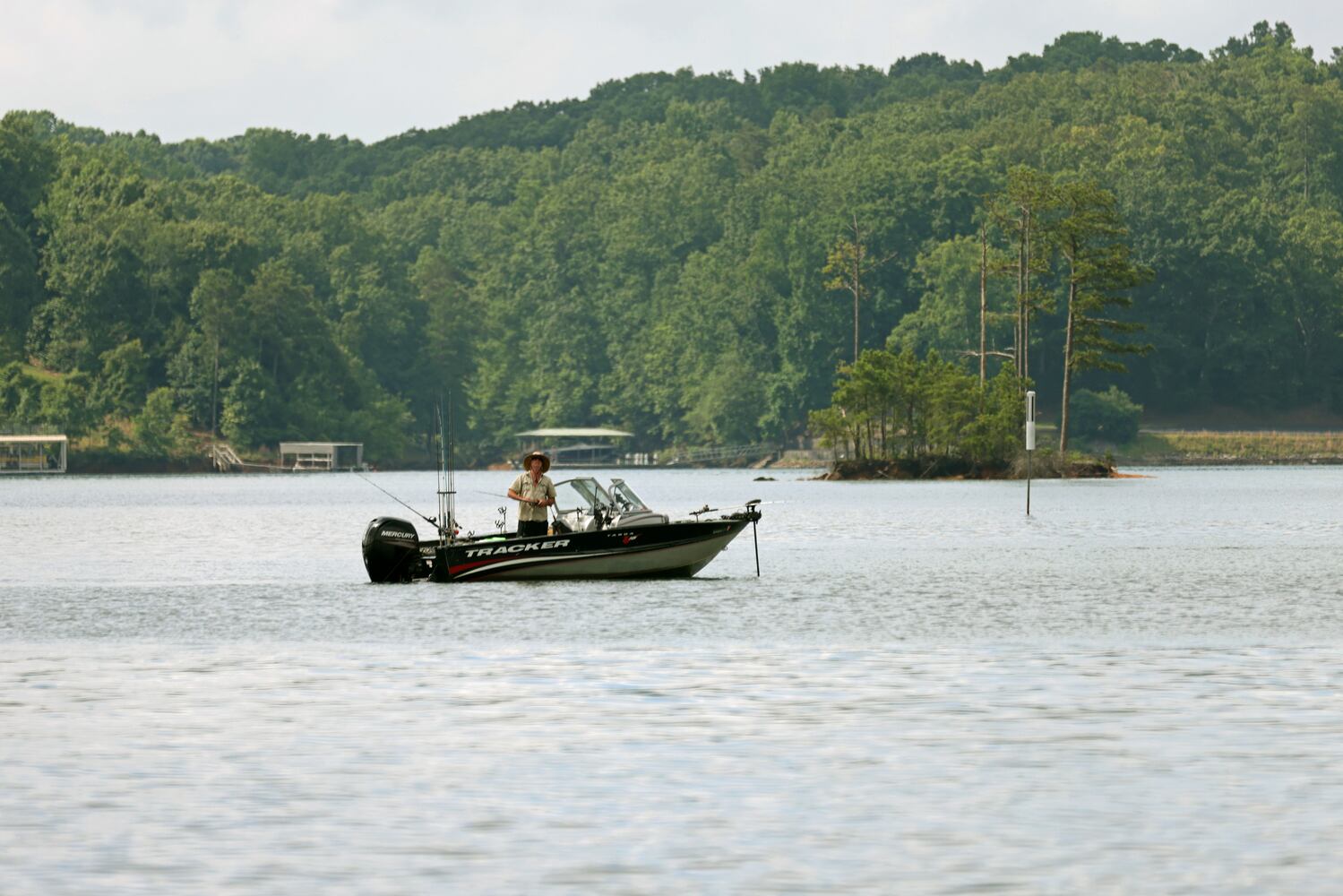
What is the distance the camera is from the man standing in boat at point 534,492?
41219 millimetres

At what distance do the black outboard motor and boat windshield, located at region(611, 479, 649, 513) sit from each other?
3.95m

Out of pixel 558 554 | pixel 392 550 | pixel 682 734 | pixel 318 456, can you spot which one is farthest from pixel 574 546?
pixel 318 456

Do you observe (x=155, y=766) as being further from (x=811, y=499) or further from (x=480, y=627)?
(x=811, y=499)

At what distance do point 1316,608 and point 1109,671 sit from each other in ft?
35.6

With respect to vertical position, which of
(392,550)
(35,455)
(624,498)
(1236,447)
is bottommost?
(392,550)

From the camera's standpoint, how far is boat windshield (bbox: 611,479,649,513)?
43562 mm

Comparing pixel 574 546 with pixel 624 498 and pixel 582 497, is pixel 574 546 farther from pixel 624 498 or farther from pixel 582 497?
pixel 624 498

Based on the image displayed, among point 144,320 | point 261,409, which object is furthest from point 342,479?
point 144,320

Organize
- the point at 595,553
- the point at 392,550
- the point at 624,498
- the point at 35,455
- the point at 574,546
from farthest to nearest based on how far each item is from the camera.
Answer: the point at 35,455
the point at 624,498
the point at 392,550
the point at 595,553
the point at 574,546

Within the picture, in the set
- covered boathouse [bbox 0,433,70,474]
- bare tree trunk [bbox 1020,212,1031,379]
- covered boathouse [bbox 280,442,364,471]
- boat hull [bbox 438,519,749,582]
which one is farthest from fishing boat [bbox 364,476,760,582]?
covered boathouse [bbox 280,442,364,471]

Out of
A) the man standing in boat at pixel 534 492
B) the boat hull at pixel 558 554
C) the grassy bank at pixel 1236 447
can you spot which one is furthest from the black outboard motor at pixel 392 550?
the grassy bank at pixel 1236 447

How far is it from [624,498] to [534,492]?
116 inches

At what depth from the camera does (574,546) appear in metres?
42.2

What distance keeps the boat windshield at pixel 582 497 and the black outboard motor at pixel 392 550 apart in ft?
9.53
